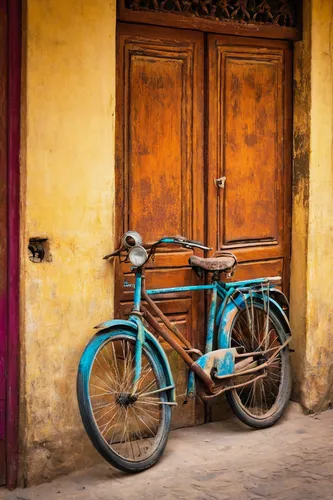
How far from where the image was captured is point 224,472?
5656 millimetres

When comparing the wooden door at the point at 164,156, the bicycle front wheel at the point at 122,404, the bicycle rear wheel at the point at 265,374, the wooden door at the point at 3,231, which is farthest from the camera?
the bicycle rear wheel at the point at 265,374

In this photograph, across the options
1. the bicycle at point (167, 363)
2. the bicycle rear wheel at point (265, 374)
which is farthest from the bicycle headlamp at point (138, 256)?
the bicycle rear wheel at point (265, 374)

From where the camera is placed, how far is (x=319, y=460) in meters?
5.91

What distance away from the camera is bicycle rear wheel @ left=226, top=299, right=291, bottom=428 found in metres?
6.51

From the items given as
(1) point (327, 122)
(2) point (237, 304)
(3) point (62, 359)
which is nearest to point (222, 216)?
(2) point (237, 304)

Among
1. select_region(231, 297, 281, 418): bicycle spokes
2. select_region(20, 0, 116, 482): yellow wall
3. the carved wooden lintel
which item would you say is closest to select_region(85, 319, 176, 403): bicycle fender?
select_region(20, 0, 116, 482): yellow wall

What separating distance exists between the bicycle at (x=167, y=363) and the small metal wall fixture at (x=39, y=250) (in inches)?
16.6

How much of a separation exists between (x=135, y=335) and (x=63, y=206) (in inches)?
36.6

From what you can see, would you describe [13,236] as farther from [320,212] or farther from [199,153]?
[320,212]

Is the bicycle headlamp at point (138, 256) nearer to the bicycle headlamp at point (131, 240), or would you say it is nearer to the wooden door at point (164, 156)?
the bicycle headlamp at point (131, 240)

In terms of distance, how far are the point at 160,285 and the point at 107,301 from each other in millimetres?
665

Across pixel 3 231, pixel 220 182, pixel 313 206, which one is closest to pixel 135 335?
pixel 3 231

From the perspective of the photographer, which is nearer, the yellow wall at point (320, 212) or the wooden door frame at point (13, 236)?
the wooden door frame at point (13, 236)

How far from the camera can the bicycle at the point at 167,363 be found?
5.56m
